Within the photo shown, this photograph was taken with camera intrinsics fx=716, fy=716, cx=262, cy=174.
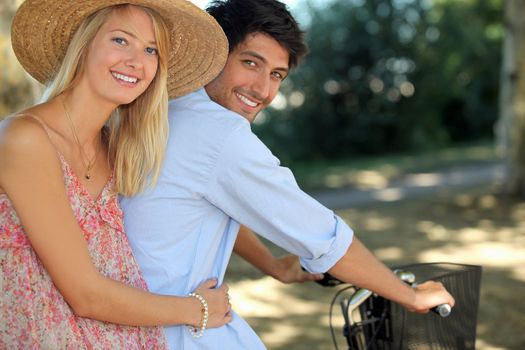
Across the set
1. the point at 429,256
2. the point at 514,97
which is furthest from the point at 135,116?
the point at 514,97

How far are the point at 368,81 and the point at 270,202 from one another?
18.4 m

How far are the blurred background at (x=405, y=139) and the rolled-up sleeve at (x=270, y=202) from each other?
3246 millimetres

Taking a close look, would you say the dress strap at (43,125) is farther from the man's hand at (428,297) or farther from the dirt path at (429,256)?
the dirt path at (429,256)

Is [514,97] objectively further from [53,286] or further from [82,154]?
[53,286]

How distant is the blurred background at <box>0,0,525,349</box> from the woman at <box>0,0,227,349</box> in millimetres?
3099

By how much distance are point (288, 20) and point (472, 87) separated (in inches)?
934

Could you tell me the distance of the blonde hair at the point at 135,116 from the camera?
7.36ft

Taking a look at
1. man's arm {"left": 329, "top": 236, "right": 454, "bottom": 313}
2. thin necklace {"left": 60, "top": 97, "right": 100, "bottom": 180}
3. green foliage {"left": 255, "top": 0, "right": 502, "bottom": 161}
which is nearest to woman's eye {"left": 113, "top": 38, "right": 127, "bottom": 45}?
thin necklace {"left": 60, "top": 97, "right": 100, "bottom": 180}

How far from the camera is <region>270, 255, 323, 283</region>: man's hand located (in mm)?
2928

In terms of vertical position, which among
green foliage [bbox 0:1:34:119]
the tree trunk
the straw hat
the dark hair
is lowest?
the straw hat

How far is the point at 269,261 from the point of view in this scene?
298 centimetres

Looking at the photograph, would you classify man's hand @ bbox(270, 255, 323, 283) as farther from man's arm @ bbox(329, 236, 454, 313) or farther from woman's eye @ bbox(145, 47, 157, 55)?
woman's eye @ bbox(145, 47, 157, 55)

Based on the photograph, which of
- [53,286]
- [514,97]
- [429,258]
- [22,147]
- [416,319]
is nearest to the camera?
[22,147]

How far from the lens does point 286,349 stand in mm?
5258
